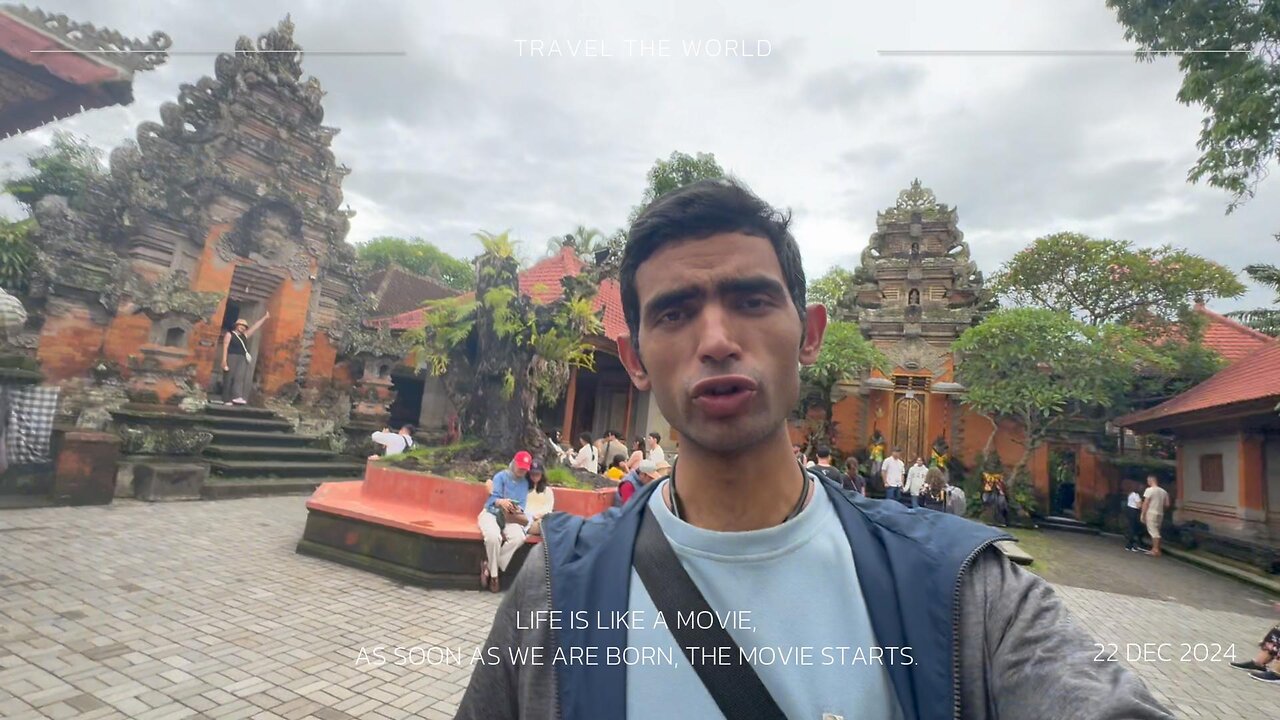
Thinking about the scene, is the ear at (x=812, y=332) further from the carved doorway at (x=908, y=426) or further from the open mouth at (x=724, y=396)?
the carved doorway at (x=908, y=426)

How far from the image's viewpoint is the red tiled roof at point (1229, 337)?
1613 centimetres

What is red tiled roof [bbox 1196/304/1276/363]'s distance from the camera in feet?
52.9

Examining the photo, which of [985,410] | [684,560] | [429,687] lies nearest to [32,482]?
[429,687]

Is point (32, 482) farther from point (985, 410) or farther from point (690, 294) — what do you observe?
point (985, 410)

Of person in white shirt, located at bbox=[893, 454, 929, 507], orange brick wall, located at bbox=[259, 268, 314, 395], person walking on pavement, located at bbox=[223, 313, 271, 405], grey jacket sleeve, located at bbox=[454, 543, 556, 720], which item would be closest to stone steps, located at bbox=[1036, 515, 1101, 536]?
person in white shirt, located at bbox=[893, 454, 929, 507]

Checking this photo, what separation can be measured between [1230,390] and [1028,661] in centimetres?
1602

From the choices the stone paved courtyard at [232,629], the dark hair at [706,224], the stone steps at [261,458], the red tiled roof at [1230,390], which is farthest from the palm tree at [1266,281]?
the stone steps at [261,458]

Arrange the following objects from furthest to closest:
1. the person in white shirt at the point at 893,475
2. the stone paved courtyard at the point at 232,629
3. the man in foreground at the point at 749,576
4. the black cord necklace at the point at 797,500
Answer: the person in white shirt at the point at 893,475 → the stone paved courtyard at the point at 232,629 → the black cord necklace at the point at 797,500 → the man in foreground at the point at 749,576

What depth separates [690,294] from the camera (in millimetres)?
1276

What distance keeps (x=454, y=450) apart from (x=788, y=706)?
7394 millimetres

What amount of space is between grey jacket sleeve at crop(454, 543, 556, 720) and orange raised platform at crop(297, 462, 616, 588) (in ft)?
17.0

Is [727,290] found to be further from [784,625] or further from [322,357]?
[322,357]

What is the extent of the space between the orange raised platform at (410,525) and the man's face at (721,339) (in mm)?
5347

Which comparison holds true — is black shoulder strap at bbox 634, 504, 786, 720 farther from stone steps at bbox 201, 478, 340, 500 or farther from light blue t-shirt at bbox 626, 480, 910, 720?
stone steps at bbox 201, 478, 340, 500
